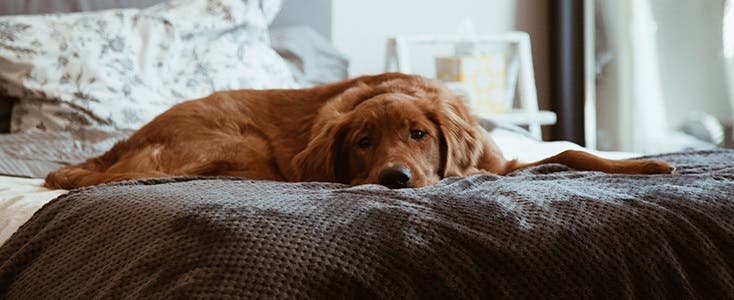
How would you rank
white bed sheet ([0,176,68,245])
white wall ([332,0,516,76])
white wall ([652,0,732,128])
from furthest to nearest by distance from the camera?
white wall ([332,0,516,76]) < white wall ([652,0,732,128]) < white bed sheet ([0,176,68,245])

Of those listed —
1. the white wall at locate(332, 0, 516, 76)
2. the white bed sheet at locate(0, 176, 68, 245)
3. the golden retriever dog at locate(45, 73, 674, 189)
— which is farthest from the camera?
the white wall at locate(332, 0, 516, 76)

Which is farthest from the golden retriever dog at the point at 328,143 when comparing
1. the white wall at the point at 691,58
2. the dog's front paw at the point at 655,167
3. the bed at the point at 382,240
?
the white wall at the point at 691,58

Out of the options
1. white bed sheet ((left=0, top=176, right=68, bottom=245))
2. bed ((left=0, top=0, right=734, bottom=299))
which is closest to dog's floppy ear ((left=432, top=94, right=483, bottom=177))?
bed ((left=0, top=0, right=734, bottom=299))

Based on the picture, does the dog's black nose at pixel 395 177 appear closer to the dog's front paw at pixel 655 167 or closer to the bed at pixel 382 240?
the bed at pixel 382 240

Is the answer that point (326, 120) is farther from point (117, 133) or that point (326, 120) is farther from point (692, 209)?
point (692, 209)

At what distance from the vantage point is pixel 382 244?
1196mm

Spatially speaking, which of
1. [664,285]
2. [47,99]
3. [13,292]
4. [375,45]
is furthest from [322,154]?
[375,45]

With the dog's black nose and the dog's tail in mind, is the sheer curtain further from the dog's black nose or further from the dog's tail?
the dog's tail

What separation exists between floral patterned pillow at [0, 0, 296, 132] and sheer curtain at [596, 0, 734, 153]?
199cm

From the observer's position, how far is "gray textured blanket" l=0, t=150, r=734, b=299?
1.15 metres

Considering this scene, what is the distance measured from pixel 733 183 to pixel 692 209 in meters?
0.20

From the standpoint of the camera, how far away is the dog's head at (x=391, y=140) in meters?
2.04

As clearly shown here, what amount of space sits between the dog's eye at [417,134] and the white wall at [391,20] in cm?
253

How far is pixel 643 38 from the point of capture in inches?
173
